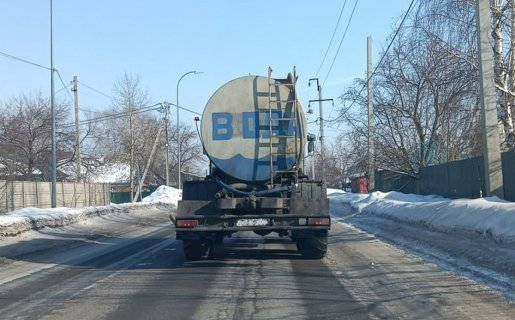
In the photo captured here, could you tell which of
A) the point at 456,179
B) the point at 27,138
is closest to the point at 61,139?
the point at 27,138

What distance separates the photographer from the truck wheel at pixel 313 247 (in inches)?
508

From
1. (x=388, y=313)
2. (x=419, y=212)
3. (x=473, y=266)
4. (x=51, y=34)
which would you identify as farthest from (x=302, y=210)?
(x=51, y=34)

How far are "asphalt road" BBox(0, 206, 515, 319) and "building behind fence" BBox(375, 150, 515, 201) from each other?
19.2 ft

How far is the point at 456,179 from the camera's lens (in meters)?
26.2

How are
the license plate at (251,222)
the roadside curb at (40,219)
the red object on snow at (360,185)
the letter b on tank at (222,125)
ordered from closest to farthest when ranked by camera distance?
1. the license plate at (251,222)
2. the letter b on tank at (222,125)
3. the roadside curb at (40,219)
4. the red object on snow at (360,185)

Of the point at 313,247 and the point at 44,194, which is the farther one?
the point at 44,194

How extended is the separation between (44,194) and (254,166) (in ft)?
93.4

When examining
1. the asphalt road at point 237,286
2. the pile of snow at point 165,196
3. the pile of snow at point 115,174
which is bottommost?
the asphalt road at point 237,286

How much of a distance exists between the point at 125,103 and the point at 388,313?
5134cm

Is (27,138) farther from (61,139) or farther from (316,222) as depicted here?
(316,222)

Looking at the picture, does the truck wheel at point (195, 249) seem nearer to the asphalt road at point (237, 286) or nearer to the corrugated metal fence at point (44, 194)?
the asphalt road at point (237, 286)

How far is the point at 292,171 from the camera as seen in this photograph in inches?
488

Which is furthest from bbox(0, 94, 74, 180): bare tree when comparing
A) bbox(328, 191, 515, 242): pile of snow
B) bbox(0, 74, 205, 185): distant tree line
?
bbox(328, 191, 515, 242): pile of snow

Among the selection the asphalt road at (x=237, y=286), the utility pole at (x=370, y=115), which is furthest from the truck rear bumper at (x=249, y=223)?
the utility pole at (x=370, y=115)
